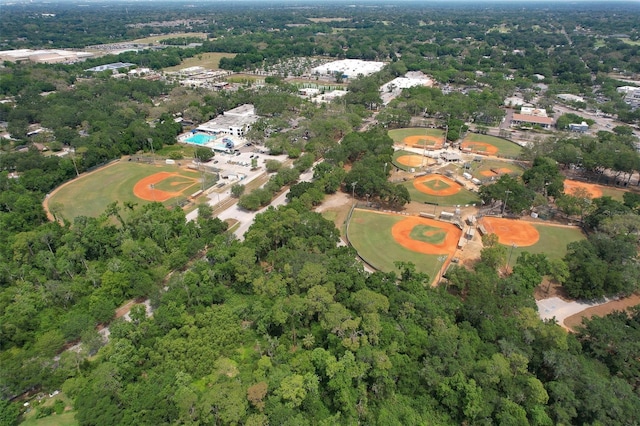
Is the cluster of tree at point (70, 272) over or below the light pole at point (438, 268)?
over

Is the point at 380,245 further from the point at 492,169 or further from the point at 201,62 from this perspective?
the point at 201,62

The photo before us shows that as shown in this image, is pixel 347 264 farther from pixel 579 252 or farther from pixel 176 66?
pixel 176 66

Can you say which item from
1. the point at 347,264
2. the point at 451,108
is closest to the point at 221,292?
the point at 347,264

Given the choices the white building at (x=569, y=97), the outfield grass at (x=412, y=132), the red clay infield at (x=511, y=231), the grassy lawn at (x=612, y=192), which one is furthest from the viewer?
A: the white building at (x=569, y=97)

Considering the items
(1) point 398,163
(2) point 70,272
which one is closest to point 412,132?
(1) point 398,163

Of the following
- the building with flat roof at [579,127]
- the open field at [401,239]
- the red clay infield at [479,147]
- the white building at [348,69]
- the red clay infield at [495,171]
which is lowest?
the open field at [401,239]

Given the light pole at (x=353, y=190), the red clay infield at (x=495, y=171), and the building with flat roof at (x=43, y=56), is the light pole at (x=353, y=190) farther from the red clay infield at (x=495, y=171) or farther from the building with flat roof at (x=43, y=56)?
the building with flat roof at (x=43, y=56)

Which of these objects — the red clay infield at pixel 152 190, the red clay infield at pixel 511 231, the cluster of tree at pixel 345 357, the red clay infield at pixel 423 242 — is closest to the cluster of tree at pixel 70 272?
the cluster of tree at pixel 345 357

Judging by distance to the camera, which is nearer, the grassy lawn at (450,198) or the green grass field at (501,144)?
the grassy lawn at (450,198)
